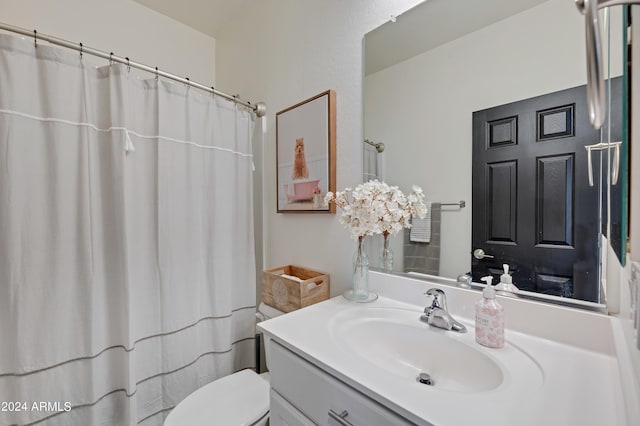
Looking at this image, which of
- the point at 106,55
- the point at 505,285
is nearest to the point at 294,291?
the point at 505,285

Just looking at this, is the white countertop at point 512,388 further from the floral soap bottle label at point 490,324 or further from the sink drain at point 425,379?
the sink drain at point 425,379

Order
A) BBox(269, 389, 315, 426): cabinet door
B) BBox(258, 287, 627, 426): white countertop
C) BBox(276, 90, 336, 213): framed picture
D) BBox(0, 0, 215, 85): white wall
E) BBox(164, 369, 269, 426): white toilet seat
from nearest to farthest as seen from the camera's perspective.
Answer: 1. BBox(258, 287, 627, 426): white countertop
2. BBox(269, 389, 315, 426): cabinet door
3. BBox(164, 369, 269, 426): white toilet seat
4. BBox(276, 90, 336, 213): framed picture
5. BBox(0, 0, 215, 85): white wall

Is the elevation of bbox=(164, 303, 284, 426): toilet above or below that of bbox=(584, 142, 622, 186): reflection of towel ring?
below

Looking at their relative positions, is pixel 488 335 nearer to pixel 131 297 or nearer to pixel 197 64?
pixel 131 297

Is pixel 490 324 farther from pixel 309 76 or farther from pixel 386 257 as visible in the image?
pixel 309 76

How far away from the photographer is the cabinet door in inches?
28.7

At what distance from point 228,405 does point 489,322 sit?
1.02m

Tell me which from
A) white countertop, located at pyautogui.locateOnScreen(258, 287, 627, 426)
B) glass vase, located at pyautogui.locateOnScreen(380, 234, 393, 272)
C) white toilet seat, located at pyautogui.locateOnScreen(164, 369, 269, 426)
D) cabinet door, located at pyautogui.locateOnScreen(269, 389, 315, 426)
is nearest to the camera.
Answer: white countertop, located at pyautogui.locateOnScreen(258, 287, 627, 426)

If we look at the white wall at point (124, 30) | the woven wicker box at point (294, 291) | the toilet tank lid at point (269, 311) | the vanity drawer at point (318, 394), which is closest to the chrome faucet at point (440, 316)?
the vanity drawer at point (318, 394)

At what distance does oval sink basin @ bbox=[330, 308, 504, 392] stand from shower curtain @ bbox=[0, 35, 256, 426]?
891mm

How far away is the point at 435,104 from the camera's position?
985 millimetres

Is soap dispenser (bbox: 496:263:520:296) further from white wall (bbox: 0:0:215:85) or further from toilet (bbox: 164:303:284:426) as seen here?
white wall (bbox: 0:0:215:85)

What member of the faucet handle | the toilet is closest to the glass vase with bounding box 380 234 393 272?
the faucet handle

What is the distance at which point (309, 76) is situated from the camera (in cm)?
137
